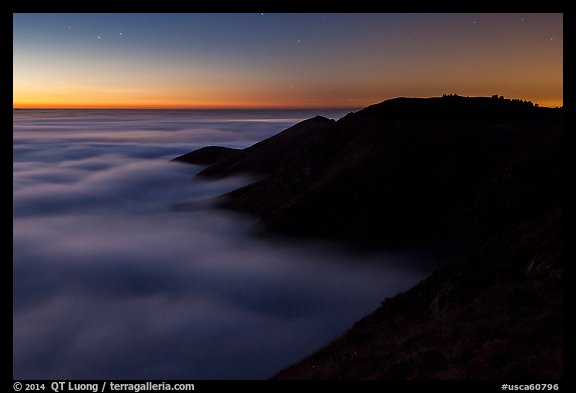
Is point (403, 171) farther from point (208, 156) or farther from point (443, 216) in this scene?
point (208, 156)

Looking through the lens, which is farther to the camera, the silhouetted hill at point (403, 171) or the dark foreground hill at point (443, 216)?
the silhouetted hill at point (403, 171)

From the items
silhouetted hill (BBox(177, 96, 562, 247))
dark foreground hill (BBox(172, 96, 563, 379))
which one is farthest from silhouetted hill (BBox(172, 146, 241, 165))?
silhouetted hill (BBox(177, 96, 562, 247))

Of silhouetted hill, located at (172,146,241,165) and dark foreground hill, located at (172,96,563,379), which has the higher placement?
silhouetted hill, located at (172,146,241,165)

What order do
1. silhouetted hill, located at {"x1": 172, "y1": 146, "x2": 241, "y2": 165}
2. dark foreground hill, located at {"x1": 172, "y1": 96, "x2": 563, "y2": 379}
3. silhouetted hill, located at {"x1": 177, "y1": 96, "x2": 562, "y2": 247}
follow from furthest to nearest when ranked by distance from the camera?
silhouetted hill, located at {"x1": 172, "y1": 146, "x2": 241, "y2": 165} < silhouetted hill, located at {"x1": 177, "y1": 96, "x2": 562, "y2": 247} < dark foreground hill, located at {"x1": 172, "y1": 96, "x2": 563, "y2": 379}

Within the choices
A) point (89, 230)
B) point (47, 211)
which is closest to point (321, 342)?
point (89, 230)

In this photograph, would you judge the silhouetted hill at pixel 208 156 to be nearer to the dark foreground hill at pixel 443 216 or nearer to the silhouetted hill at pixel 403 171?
the dark foreground hill at pixel 443 216

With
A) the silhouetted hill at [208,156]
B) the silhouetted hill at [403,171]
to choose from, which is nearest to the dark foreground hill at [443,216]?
the silhouetted hill at [403,171]

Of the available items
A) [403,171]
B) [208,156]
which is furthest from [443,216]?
[208,156]

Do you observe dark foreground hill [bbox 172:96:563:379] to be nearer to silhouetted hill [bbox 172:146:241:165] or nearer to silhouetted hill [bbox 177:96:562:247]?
silhouetted hill [bbox 177:96:562:247]

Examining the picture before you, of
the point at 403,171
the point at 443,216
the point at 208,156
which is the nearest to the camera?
the point at 443,216
